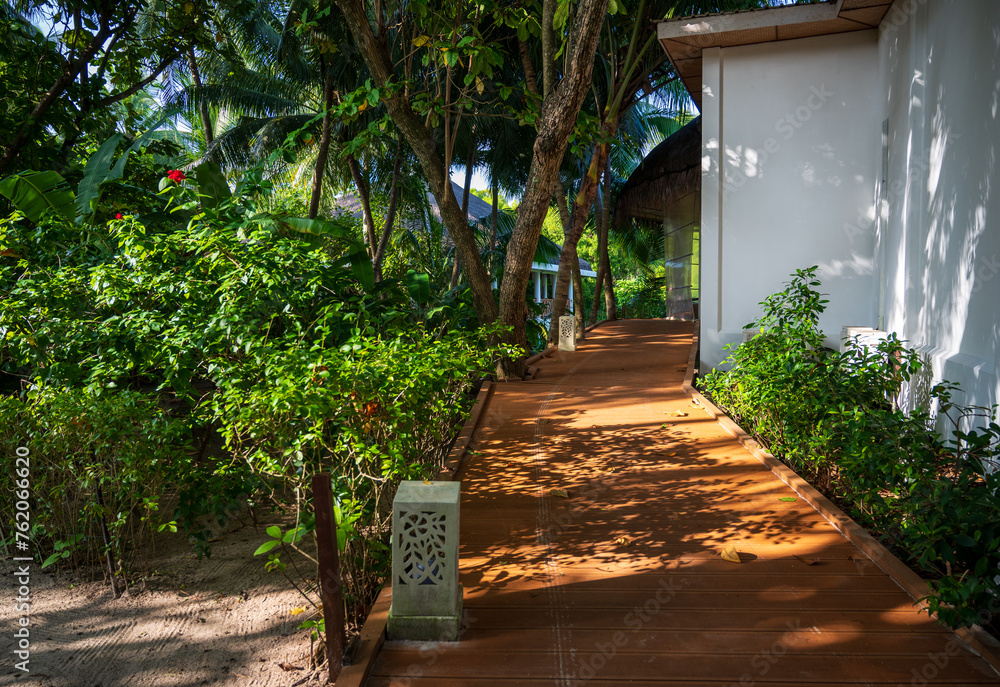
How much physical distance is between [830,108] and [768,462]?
210 inches

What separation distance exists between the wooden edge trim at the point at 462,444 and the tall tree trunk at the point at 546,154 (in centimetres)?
93

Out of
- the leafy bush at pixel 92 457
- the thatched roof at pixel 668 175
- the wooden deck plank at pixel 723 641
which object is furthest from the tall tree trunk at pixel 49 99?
the thatched roof at pixel 668 175

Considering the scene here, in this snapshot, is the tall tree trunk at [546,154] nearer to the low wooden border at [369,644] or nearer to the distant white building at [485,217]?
the low wooden border at [369,644]

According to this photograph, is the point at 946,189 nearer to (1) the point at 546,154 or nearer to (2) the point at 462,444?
(1) the point at 546,154

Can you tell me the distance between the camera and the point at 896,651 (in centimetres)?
269

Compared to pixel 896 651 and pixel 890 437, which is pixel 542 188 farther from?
pixel 896 651

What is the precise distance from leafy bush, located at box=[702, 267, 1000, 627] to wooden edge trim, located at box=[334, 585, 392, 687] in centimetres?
222

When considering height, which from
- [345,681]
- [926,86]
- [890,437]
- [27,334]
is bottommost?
[345,681]

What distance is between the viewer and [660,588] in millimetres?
3287

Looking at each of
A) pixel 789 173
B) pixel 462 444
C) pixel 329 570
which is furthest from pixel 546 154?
pixel 329 570

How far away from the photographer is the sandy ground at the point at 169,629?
3.41m

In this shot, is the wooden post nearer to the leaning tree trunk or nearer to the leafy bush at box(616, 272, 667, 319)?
the leaning tree trunk

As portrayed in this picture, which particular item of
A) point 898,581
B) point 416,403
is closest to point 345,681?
point 416,403

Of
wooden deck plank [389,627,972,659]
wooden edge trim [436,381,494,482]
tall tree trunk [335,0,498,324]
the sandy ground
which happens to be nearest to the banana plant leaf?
the sandy ground
